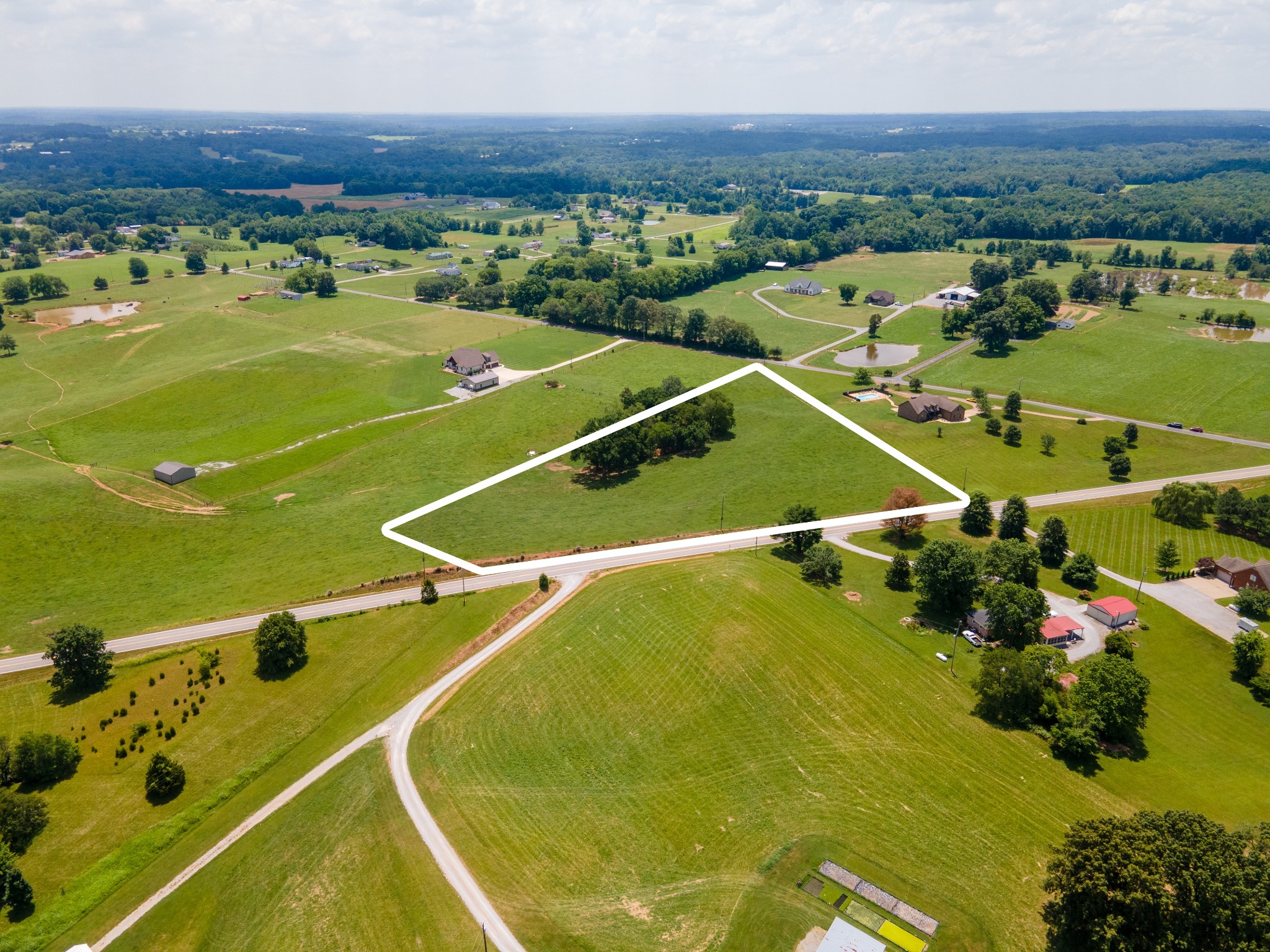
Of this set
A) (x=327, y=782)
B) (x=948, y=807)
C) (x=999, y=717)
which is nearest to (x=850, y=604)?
(x=999, y=717)

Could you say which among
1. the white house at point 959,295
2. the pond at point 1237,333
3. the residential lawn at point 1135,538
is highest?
the white house at point 959,295

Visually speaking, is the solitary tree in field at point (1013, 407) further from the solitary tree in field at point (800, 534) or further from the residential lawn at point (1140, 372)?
the solitary tree in field at point (800, 534)

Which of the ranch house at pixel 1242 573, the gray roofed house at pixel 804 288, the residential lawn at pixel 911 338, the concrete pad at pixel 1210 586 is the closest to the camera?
the ranch house at pixel 1242 573

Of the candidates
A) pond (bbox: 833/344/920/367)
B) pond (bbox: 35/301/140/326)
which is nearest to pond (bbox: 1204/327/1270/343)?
pond (bbox: 833/344/920/367)

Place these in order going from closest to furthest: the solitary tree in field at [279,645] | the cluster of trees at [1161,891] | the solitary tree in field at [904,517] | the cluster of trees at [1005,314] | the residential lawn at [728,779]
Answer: the cluster of trees at [1161,891] → the residential lawn at [728,779] → the solitary tree in field at [279,645] → the solitary tree in field at [904,517] → the cluster of trees at [1005,314]

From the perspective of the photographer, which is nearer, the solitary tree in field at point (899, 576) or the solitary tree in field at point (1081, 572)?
the solitary tree in field at point (1081, 572)

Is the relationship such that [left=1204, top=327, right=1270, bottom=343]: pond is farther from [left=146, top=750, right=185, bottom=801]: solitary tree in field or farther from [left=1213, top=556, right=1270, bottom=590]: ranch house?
[left=146, top=750, right=185, bottom=801]: solitary tree in field

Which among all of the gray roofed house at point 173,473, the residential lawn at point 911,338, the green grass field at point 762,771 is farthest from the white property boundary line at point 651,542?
the gray roofed house at point 173,473
